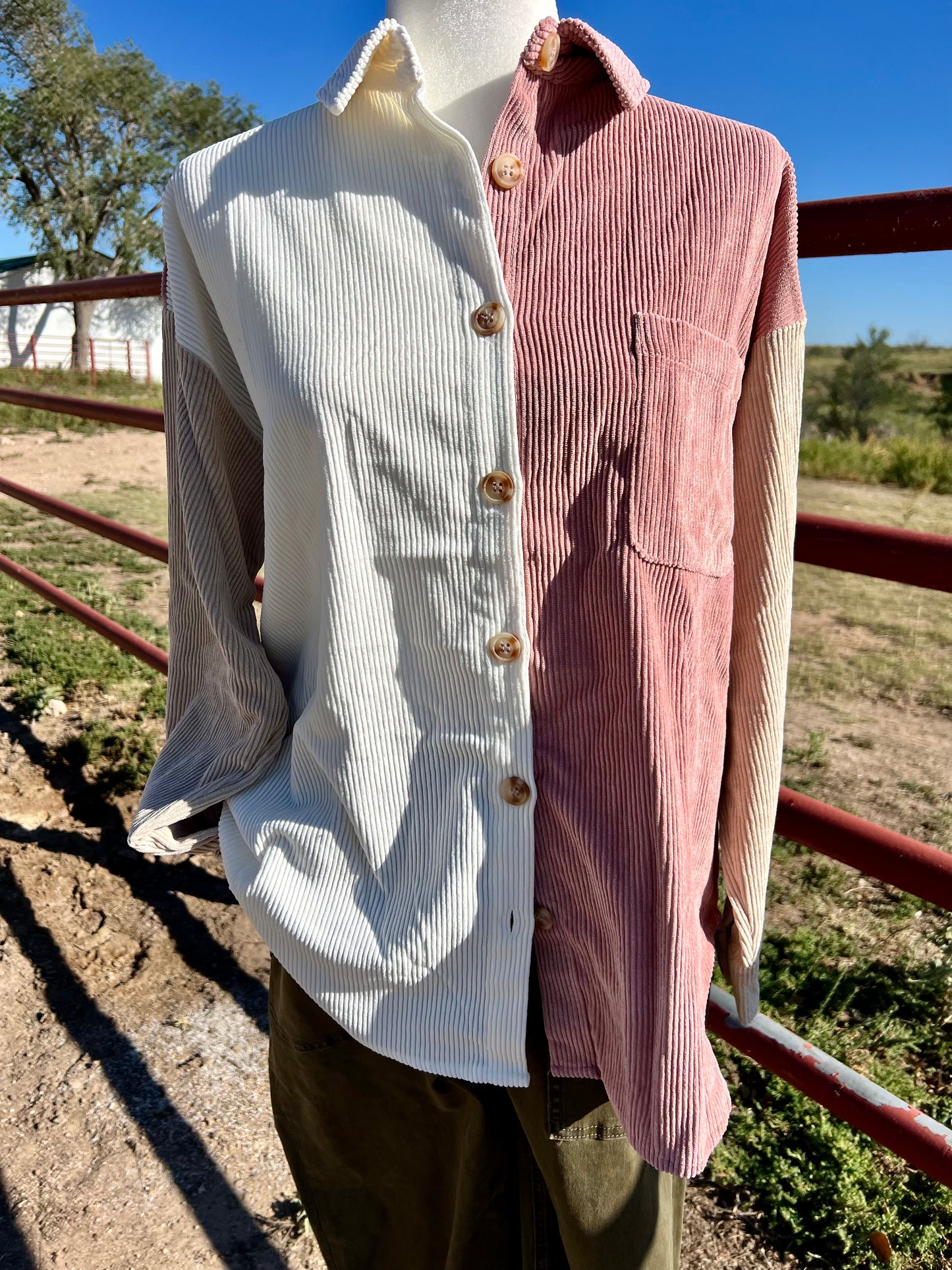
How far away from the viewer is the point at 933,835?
307 cm

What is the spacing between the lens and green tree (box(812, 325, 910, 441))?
21969 millimetres

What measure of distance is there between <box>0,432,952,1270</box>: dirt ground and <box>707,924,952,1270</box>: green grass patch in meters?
0.07

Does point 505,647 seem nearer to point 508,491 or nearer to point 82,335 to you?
point 508,491

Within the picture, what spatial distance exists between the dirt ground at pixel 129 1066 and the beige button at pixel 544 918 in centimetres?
101

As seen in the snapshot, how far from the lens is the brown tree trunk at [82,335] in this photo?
24.5 metres

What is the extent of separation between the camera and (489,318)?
89 centimetres

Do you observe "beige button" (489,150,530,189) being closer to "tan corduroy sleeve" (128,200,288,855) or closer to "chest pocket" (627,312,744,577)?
"chest pocket" (627,312,744,577)

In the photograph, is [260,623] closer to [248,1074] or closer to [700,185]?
[700,185]

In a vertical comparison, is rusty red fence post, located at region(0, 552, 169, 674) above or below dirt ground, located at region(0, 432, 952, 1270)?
above

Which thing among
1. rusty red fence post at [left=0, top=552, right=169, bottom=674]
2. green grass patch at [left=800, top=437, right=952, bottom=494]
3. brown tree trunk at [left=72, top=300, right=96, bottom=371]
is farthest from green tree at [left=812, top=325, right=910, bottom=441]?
rusty red fence post at [left=0, top=552, right=169, bottom=674]

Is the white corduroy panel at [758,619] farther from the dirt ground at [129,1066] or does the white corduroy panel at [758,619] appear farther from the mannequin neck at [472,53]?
the dirt ground at [129,1066]

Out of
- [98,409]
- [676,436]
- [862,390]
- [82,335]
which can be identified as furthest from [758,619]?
[82,335]

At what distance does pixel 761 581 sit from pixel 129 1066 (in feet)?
5.58

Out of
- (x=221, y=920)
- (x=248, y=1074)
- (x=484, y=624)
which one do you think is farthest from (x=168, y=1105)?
(x=484, y=624)
